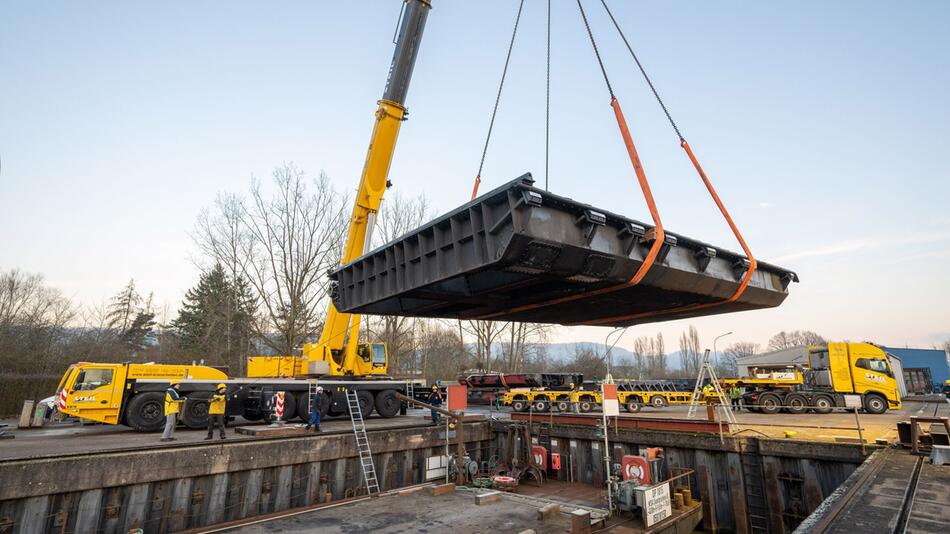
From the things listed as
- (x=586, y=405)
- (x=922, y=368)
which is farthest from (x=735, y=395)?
(x=922, y=368)

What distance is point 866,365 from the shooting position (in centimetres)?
2088

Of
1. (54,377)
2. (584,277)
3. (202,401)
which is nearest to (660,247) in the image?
(584,277)

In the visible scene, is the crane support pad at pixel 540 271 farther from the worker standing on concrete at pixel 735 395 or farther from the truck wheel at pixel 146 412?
the worker standing on concrete at pixel 735 395

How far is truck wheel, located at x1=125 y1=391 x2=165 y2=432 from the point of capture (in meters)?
13.6

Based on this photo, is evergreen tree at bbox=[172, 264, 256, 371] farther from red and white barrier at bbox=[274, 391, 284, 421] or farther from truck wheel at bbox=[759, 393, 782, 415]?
truck wheel at bbox=[759, 393, 782, 415]

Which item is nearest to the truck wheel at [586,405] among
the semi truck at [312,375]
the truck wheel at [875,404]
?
the semi truck at [312,375]

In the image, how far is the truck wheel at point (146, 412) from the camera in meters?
13.6

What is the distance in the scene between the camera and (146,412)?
45.6ft

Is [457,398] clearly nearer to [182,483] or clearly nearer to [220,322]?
[182,483]

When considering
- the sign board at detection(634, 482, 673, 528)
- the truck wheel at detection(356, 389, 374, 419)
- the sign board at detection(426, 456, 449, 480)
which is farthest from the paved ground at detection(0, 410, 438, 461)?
the sign board at detection(634, 482, 673, 528)

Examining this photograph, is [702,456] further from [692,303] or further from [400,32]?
Result: [400,32]

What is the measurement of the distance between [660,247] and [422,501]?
8364 mm

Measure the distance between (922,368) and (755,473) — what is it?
58568 millimetres

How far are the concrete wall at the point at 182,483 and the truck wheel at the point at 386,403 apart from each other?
4.81 m
